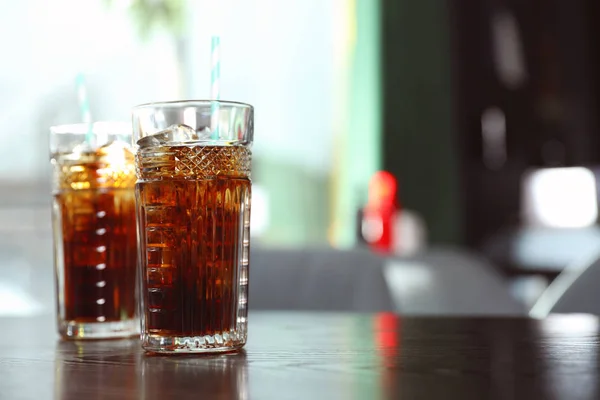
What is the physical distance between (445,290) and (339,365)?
129 centimetres

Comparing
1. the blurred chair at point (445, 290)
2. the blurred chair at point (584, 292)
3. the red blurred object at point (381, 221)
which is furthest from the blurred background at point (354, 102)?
the blurred chair at point (584, 292)

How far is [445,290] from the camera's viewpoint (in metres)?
1.84

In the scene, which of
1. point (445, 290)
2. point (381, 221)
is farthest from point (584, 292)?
point (381, 221)

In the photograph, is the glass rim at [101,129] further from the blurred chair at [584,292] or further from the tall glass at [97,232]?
the blurred chair at [584,292]

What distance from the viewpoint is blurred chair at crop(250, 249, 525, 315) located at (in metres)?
1.61

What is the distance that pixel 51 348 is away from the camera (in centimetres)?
74

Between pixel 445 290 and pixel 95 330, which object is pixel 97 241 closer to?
pixel 95 330

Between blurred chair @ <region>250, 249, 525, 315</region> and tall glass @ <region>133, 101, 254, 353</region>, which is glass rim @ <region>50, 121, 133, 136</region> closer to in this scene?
tall glass @ <region>133, 101, 254, 353</region>

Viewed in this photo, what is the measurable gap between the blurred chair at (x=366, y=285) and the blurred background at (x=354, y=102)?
7.06 feet

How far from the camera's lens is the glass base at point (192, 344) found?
67 centimetres

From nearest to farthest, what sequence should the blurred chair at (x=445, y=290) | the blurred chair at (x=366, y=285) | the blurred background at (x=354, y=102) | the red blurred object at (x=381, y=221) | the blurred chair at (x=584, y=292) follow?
the blurred chair at (x=584, y=292) < the blurred chair at (x=366, y=285) < the blurred chair at (x=445, y=290) < the red blurred object at (x=381, y=221) < the blurred background at (x=354, y=102)

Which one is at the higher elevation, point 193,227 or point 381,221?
point 193,227

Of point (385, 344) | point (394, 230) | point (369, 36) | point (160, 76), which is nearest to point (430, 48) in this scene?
point (369, 36)

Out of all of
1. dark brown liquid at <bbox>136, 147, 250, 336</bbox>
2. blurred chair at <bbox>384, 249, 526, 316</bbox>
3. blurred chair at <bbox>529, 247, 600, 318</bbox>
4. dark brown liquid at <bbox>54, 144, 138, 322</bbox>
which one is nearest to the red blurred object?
blurred chair at <bbox>384, 249, 526, 316</bbox>
